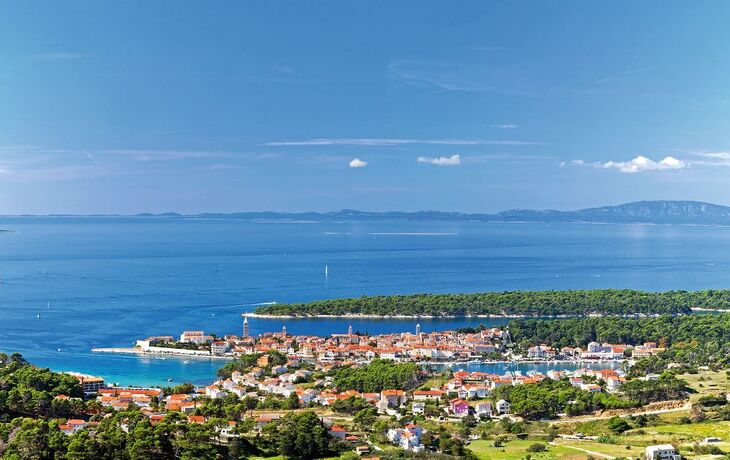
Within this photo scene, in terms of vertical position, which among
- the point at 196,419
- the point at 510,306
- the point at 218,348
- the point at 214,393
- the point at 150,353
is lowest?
the point at 150,353

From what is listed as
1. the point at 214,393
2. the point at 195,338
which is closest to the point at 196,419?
the point at 214,393

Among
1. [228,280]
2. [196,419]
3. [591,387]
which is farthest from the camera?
[228,280]

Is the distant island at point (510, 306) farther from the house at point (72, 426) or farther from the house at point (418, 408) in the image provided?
the house at point (72, 426)

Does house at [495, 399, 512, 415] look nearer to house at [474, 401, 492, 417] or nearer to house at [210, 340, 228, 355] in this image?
house at [474, 401, 492, 417]

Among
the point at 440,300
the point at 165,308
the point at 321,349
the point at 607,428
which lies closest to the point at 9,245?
the point at 165,308

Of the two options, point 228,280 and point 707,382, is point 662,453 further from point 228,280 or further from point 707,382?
point 228,280

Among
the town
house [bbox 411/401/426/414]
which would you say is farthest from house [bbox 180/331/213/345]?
house [bbox 411/401/426/414]

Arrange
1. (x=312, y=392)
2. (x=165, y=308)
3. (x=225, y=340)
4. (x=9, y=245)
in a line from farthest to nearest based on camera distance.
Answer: (x=9, y=245), (x=165, y=308), (x=225, y=340), (x=312, y=392)

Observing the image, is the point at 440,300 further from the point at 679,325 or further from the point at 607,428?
the point at 607,428
